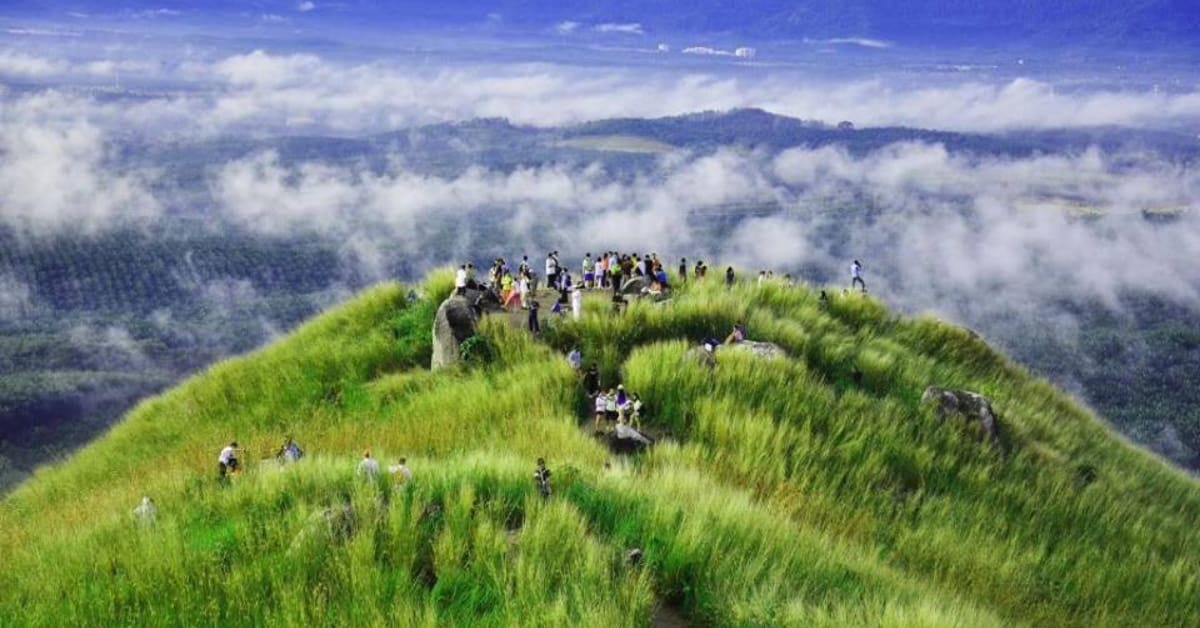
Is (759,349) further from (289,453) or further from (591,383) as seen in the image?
(289,453)

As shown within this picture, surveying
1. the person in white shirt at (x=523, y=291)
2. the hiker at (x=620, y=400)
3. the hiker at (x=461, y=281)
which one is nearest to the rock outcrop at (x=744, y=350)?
the hiker at (x=620, y=400)

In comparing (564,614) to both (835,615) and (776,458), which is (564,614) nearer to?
(835,615)

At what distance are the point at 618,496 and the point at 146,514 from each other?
192 inches

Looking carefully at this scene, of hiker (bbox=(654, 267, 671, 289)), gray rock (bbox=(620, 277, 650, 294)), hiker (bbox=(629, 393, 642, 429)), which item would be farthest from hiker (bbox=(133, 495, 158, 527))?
hiker (bbox=(654, 267, 671, 289))

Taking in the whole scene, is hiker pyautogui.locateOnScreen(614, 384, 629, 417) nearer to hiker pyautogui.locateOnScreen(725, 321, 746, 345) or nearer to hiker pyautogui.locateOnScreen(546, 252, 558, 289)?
hiker pyautogui.locateOnScreen(725, 321, 746, 345)

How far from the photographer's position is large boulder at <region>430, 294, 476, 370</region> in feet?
60.0

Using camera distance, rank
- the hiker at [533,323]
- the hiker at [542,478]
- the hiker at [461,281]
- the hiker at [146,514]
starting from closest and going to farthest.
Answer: the hiker at [146,514], the hiker at [542,478], the hiker at [533,323], the hiker at [461,281]

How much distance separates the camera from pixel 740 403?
1512cm

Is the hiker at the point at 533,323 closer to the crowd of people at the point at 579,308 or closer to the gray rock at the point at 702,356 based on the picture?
the crowd of people at the point at 579,308

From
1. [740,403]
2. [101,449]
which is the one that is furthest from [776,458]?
[101,449]

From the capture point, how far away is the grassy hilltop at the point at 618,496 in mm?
7840

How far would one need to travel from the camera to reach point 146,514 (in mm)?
9812

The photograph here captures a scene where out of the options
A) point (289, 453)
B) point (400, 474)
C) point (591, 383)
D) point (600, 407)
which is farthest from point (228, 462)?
point (591, 383)

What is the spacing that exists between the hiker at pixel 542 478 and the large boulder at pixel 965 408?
30.0 ft
